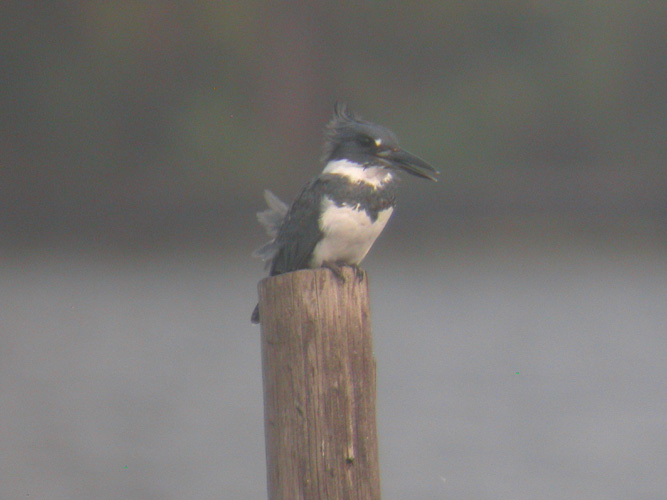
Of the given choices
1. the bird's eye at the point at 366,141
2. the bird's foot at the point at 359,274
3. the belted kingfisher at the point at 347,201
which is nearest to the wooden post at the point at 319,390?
the bird's foot at the point at 359,274

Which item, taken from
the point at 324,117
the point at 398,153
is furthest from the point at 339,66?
the point at 398,153

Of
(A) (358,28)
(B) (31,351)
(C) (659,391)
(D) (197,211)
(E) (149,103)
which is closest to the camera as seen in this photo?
(C) (659,391)

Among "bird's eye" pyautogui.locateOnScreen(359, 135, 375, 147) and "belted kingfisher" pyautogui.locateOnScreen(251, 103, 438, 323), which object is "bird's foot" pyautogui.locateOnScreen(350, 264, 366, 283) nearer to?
"belted kingfisher" pyautogui.locateOnScreen(251, 103, 438, 323)

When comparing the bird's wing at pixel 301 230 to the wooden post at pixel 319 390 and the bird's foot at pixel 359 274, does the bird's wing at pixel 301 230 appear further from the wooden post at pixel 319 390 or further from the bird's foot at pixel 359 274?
the wooden post at pixel 319 390

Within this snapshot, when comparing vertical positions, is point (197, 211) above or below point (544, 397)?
above

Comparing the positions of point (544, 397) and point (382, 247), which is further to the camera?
point (382, 247)

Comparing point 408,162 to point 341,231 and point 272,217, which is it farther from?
point 272,217

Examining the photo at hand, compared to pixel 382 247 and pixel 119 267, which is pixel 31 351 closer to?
pixel 119 267
